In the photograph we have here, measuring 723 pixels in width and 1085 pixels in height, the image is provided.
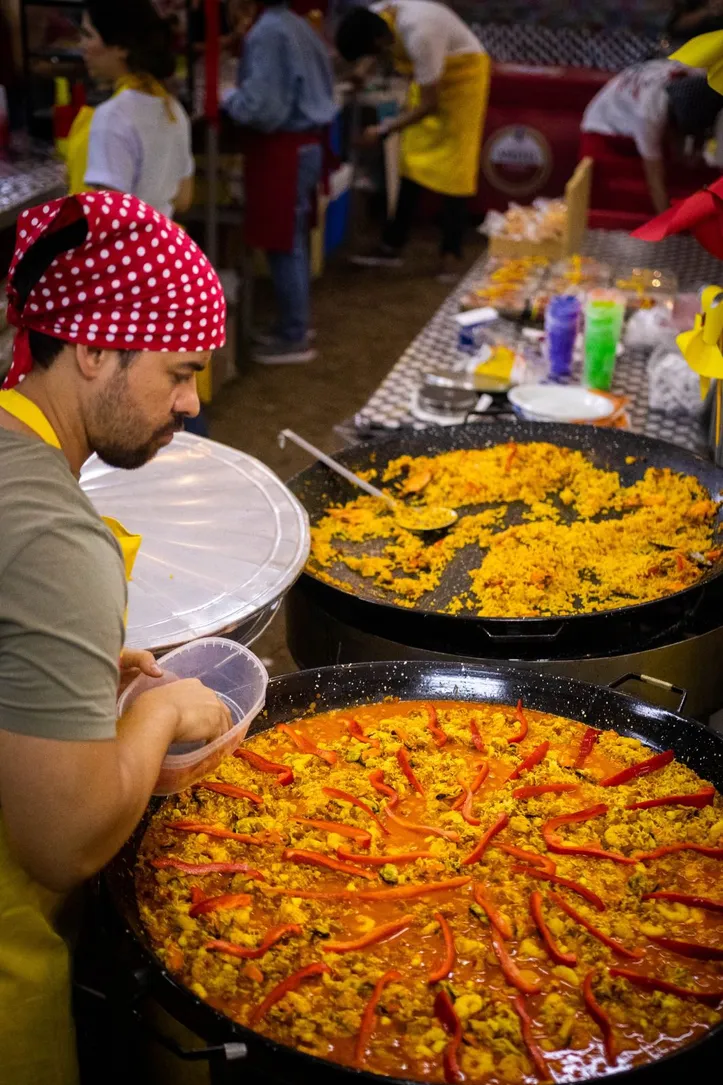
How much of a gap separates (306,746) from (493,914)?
0.50 m

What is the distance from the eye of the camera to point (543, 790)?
189cm

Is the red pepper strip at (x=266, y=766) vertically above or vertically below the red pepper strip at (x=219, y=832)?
below

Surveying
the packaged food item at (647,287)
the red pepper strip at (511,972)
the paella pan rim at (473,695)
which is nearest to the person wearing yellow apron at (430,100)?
the packaged food item at (647,287)

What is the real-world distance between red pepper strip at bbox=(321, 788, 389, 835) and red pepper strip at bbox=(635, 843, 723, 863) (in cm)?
41

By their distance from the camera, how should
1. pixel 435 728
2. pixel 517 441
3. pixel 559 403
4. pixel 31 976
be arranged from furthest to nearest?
pixel 559 403, pixel 517 441, pixel 435 728, pixel 31 976

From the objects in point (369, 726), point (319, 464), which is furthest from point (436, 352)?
point (369, 726)

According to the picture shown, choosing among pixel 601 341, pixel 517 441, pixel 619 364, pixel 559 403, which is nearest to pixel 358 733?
pixel 517 441

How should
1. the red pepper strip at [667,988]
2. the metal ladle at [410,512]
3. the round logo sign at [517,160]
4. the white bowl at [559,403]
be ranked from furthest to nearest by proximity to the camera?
the round logo sign at [517,160], the white bowl at [559,403], the metal ladle at [410,512], the red pepper strip at [667,988]

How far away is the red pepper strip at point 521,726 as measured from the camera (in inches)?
79.2

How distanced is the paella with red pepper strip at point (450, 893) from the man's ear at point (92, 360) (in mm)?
764

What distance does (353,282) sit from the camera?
8883 mm

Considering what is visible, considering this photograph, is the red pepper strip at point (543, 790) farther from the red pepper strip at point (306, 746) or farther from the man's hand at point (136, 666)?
the man's hand at point (136, 666)

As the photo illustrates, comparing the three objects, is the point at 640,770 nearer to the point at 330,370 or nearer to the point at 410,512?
the point at 410,512

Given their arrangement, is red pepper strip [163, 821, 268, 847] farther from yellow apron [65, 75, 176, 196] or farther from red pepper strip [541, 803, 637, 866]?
yellow apron [65, 75, 176, 196]
